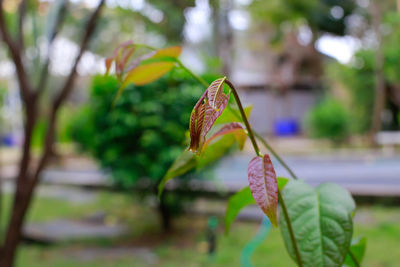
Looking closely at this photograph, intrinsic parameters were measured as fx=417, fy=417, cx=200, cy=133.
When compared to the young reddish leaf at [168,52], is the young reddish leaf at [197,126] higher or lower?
lower

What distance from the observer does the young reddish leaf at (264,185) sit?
0.36 m

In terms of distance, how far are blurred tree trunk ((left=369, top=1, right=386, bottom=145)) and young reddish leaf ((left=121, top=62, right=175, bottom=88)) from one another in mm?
6616

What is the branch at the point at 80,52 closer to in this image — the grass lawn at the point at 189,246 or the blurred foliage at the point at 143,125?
the blurred foliage at the point at 143,125

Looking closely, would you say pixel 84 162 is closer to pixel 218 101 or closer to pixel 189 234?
pixel 189 234

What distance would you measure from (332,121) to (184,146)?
26.1ft

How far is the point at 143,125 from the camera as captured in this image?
333 cm

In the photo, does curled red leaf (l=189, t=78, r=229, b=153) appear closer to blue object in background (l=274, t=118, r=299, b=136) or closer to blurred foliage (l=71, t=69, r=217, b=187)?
blurred foliage (l=71, t=69, r=217, b=187)

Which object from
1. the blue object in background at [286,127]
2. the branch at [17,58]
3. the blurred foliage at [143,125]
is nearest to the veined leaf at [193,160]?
the branch at [17,58]

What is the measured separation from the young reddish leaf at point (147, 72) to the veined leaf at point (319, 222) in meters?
0.22

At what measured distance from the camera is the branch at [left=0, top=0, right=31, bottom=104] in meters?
2.06

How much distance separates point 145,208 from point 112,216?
0.38m

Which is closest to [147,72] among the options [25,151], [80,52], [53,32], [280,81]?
[80,52]

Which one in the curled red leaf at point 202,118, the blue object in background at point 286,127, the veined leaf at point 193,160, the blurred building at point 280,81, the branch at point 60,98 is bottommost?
the blue object in background at point 286,127

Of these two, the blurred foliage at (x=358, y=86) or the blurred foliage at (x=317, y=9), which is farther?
the blurred foliage at (x=358, y=86)
